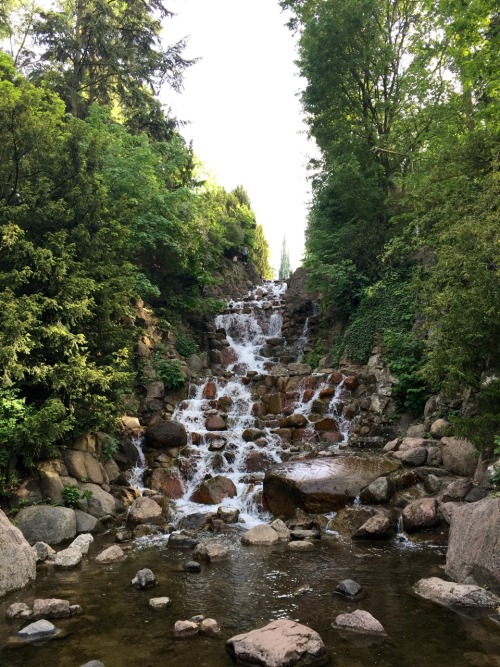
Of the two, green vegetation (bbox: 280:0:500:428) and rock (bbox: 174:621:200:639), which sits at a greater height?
green vegetation (bbox: 280:0:500:428)

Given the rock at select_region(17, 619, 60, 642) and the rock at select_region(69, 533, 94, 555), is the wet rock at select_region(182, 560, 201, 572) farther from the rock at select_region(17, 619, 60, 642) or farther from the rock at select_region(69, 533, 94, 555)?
the rock at select_region(17, 619, 60, 642)

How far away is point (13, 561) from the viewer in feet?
21.1

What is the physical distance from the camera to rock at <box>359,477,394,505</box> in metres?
9.53

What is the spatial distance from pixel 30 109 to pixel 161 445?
956 cm

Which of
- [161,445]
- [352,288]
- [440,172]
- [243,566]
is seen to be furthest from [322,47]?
[243,566]

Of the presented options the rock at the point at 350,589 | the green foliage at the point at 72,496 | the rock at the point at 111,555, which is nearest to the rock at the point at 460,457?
the rock at the point at 350,589

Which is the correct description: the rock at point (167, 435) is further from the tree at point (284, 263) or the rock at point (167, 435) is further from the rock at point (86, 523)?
the tree at point (284, 263)

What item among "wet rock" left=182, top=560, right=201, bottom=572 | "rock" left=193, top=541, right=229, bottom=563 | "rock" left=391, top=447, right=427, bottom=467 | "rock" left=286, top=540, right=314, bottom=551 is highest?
"rock" left=391, top=447, right=427, bottom=467

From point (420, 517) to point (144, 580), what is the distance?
524 cm

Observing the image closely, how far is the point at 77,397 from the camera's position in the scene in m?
9.98

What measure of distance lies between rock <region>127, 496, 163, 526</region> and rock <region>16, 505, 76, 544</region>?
1.31 meters

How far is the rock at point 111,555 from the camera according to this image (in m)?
7.53

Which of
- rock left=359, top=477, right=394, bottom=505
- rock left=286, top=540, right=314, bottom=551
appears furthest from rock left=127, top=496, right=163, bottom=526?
rock left=359, top=477, right=394, bottom=505

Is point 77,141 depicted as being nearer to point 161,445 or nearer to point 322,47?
point 161,445
